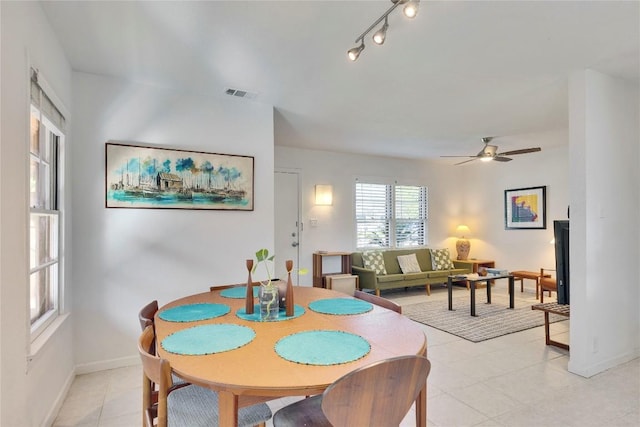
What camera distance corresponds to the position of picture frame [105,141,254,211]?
9.50ft

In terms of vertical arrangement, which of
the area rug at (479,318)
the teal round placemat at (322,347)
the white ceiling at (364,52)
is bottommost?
the area rug at (479,318)

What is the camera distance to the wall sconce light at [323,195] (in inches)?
236

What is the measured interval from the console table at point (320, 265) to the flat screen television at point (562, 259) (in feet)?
10.8

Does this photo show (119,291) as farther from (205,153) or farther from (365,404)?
(365,404)

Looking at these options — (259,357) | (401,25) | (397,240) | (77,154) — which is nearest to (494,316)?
(397,240)

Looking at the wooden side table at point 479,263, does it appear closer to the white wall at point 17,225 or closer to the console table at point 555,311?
the console table at point 555,311

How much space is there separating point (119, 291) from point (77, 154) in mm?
1177

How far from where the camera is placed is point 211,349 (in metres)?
1.32

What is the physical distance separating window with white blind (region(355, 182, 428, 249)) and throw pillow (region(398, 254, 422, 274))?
20.6 inches

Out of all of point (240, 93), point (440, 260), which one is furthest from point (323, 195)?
point (240, 93)

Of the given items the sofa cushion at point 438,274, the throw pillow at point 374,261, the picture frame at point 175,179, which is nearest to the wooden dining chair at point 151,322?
the picture frame at point 175,179

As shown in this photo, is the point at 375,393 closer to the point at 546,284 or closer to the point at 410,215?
the point at 546,284

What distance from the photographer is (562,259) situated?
3021mm

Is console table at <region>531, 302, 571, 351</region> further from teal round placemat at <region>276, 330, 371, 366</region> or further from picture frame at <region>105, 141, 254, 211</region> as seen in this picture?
picture frame at <region>105, 141, 254, 211</region>
